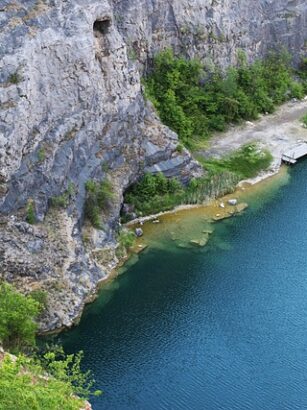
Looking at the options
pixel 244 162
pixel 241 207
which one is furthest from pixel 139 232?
pixel 244 162

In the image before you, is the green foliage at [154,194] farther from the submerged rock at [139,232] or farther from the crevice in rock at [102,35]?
the crevice in rock at [102,35]

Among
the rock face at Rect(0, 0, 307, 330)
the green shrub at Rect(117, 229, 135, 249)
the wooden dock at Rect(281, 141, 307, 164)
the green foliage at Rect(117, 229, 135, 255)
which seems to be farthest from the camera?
the wooden dock at Rect(281, 141, 307, 164)

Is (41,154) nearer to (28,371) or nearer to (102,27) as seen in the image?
(102,27)

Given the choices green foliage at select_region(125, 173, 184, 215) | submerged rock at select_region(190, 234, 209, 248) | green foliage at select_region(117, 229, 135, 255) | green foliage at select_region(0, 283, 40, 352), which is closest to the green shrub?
green foliage at select_region(117, 229, 135, 255)

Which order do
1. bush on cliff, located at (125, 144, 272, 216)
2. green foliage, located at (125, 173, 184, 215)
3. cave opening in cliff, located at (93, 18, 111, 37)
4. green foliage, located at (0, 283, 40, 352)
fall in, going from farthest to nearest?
bush on cliff, located at (125, 144, 272, 216), green foliage, located at (125, 173, 184, 215), cave opening in cliff, located at (93, 18, 111, 37), green foliage, located at (0, 283, 40, 352)

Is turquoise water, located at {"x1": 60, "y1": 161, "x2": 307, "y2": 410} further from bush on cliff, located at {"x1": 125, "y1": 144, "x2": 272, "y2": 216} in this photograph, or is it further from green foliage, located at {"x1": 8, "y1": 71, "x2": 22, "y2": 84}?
green foliage, located at {"x1": 8, "y1": 71, "x2": 22, "y2": 84}

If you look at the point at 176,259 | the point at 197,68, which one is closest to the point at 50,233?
the point at 176,259

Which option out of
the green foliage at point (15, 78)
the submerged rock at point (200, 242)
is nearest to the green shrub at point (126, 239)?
the submerged rock at point (200, 242)
